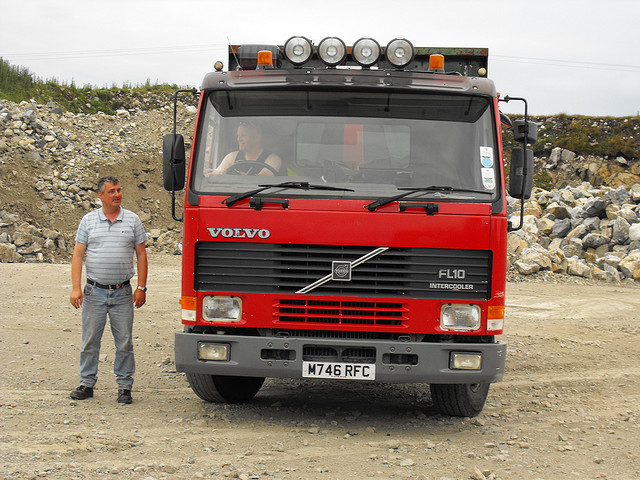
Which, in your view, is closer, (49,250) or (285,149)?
(285,149)

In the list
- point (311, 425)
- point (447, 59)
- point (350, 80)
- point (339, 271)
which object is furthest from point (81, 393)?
point (447, 59)

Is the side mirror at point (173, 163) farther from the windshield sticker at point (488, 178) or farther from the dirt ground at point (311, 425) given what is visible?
the windshield sticker at point (488, 178)

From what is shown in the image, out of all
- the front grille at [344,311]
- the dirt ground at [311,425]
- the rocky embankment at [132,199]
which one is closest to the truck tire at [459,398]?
the dirt ground at [311,425]

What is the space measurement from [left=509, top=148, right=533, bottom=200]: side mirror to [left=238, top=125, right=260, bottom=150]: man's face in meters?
2.12

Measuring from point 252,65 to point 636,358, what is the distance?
6.56m

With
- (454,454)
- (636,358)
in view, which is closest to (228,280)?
(454,454)

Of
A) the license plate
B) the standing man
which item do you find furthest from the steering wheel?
the license plate

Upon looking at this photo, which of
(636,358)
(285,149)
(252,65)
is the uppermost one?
(252,65)

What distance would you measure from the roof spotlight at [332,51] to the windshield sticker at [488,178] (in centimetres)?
150

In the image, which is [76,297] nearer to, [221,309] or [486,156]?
[221,309]

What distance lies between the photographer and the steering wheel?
6.25 meters

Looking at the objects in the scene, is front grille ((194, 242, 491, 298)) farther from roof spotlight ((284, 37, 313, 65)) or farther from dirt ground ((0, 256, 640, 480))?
roof spotlight ((284, 37, 313, 65))

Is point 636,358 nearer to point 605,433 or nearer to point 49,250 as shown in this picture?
point 605,433

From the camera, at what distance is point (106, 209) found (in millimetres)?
7074
